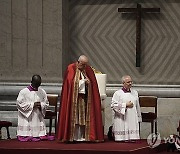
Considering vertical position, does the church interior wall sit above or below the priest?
above

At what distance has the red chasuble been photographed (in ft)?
31.0

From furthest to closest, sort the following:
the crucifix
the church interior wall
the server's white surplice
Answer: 1. the crucifix
2. the church interior wall
3. the server's white surplice

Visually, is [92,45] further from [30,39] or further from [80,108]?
[80,108]

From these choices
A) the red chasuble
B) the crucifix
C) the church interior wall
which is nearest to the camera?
the red chasuble

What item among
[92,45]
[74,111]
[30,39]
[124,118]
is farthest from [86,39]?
[74,111]

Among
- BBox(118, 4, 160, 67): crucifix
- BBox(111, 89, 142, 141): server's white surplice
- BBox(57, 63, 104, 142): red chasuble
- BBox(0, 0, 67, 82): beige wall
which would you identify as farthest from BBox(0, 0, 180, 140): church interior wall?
BBox(57, 63, 104, 142): red chasuble

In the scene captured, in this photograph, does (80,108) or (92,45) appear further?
(92,45)

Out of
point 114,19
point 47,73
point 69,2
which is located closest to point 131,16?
point 114,19

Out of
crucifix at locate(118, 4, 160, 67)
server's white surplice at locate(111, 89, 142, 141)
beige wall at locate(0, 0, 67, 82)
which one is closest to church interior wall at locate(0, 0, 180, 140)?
beige wall at locate(0, 0, 67, 82)

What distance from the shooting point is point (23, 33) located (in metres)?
12.6

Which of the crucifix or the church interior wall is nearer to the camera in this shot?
the church interior wall

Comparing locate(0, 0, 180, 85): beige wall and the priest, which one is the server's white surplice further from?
locate(0, 0, 180, 85): beige wall

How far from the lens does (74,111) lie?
950 cm

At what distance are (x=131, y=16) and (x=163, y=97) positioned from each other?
198cm
